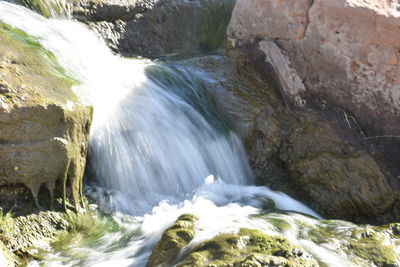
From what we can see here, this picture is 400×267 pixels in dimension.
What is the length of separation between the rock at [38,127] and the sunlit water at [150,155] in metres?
0.28

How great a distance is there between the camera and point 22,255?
12.5 feet

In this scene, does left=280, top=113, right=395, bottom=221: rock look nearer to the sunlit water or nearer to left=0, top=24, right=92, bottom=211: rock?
the sunlit water

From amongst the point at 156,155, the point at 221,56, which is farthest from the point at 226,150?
the point at 221,56

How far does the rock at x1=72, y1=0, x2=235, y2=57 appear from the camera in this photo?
720 cm

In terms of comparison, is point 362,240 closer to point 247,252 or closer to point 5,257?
point 247,252

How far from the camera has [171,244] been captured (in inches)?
132

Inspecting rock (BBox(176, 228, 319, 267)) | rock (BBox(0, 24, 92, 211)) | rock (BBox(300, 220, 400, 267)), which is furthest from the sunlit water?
rock (BBox(176, 228, 319, 267))

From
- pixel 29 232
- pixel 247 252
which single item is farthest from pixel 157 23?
pixel 247 252

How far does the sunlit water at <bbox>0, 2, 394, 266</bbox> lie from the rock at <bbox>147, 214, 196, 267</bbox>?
0.37 metres

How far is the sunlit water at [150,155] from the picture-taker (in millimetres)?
4297

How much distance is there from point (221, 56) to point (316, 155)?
1.54 m

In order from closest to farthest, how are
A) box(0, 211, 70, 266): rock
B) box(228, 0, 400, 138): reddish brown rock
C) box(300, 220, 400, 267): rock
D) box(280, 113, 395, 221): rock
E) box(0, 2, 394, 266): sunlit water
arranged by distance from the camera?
box(300, 220, 400, 267): rock → box(0, 211, 70, 266): rock → box(0, 2, 394, 266): sunlit water → box(280, 113, 395, 221): rock → box(228, 0, 400, 138): reddish brown rock

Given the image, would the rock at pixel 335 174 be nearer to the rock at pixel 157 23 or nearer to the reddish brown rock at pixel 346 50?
the reddish brown rock at pixel 346 50

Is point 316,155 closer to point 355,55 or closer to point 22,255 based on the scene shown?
point 355,55
